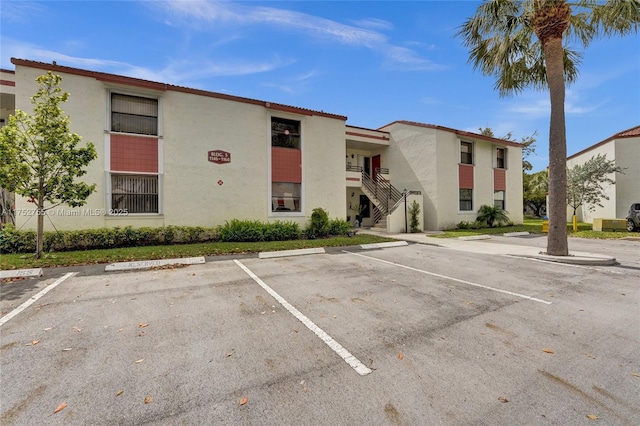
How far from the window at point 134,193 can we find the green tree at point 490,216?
20986 mm

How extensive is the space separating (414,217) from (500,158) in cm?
1170

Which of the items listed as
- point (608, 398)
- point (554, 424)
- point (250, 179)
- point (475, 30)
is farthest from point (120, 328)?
point (475, 30)

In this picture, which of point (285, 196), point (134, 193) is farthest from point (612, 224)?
point (134, 193)

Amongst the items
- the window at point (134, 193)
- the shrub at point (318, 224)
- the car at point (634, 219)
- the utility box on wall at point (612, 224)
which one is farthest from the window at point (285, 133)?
the car at point (634, 219)

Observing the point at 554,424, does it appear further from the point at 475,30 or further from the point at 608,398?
the point at 475,30

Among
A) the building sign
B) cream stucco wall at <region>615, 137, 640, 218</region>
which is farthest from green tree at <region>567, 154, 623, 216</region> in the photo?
the building sign

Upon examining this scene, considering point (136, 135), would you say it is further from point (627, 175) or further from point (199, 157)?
point (627, 175)

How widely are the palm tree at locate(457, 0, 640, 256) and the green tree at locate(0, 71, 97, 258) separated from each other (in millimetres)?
13754

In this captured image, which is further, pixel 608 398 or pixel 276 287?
pixel 276 287

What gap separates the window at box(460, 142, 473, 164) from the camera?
21152 mm

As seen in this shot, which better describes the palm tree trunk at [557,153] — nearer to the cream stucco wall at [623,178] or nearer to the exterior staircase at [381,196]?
the exterior staircase at [381,196]

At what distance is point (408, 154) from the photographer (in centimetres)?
2053

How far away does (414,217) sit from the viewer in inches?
706

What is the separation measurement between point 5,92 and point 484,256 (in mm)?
18234
